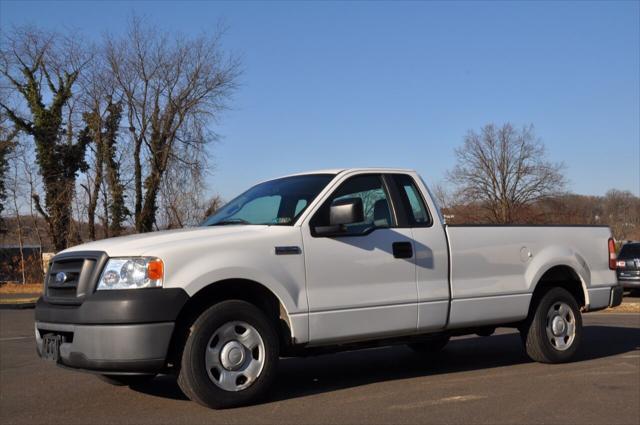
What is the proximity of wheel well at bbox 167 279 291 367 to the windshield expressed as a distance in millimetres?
637

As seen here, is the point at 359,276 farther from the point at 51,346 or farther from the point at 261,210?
the point at 51,346

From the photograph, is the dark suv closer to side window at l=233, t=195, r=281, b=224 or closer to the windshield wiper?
side window at l=233, t=195, r=281, b=224

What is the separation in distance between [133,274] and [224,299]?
0.78m

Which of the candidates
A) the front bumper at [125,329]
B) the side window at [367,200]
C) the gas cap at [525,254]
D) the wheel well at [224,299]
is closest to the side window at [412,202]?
the side window at [367,200]

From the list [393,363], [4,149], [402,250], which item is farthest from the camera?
[4,149]

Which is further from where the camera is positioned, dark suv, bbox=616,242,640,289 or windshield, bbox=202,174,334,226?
dark suv, bbox=616,242,640,289

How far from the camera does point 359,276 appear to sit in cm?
609

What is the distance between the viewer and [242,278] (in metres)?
5.49

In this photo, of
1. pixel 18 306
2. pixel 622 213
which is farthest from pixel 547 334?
pixel 622 213

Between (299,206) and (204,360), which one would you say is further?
(299,206)

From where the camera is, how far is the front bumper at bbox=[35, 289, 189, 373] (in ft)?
16.6

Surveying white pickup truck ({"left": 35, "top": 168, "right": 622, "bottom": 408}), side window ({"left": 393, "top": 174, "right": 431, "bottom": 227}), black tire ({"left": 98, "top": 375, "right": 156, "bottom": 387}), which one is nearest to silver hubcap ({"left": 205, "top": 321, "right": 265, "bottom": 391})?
white pickup truck ({"left": 35, "top": 168, "right": 622, "bottom": 408})

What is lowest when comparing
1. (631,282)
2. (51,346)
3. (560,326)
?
(631,282)

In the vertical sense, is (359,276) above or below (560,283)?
above
